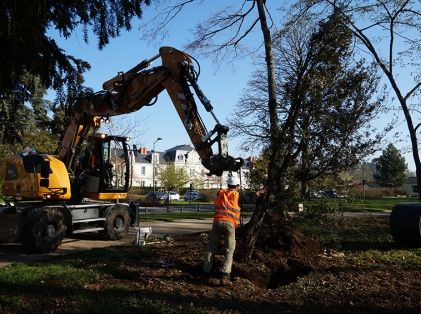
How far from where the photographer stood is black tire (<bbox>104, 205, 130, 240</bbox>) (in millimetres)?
14211

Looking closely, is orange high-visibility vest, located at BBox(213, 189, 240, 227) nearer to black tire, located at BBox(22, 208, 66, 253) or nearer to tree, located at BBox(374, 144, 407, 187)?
black tire, located at BBox(22, 208, 66, 253)

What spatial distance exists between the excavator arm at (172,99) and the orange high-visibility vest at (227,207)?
1.83m

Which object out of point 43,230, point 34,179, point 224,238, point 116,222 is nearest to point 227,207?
point 224,238

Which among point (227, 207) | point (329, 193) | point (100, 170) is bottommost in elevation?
point (227, 207)

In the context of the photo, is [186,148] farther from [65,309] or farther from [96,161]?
[65,309]

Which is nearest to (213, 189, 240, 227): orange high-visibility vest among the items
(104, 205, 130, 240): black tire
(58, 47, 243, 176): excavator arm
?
(58, 47, 243, 176): excavator arm

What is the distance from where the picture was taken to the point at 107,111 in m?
13.7

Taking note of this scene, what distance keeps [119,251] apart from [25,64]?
6.03 metres

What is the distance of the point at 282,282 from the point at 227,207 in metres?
1.63

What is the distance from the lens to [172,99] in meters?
12.4

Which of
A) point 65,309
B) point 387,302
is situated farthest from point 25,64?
point 387,302

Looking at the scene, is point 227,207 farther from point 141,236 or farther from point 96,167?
point 96,167

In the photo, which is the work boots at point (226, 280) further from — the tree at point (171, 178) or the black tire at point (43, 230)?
the tree at point (171, 178)

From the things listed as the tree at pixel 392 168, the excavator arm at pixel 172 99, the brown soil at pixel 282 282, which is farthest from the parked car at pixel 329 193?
the tree at pixel 392 168
